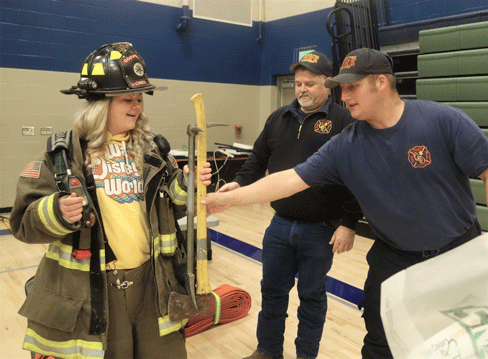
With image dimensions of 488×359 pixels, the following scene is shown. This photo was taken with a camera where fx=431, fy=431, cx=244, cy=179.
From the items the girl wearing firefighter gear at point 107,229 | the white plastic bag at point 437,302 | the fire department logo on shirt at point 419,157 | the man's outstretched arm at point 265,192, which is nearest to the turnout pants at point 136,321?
the girl wearing firefighter gear at point 107,229

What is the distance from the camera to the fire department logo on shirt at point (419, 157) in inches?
66.1

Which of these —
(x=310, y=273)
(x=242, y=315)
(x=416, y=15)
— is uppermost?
(x=416, y=15)

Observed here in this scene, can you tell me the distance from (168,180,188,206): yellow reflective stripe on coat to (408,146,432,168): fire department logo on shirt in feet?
3.05

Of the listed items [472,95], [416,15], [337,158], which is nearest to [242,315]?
[337,158]

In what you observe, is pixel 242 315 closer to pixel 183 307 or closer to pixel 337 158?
pixel 183 307

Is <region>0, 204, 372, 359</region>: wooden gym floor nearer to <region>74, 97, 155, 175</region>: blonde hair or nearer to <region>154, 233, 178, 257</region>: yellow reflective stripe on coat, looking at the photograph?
<region>154, 233, 178, 257</region>: yellow reflective stripe on coat

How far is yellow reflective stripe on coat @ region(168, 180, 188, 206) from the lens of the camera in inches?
72.4

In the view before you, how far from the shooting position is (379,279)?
6.19 feet

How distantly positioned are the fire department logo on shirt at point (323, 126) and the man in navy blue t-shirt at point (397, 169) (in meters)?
0.49

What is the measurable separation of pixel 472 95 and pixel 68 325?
4.30m

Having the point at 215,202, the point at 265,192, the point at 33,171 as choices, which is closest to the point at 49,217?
the point at 33,171

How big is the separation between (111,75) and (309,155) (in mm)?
1190

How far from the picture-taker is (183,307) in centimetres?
182

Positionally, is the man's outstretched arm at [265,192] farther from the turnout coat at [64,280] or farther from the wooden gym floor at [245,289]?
the wooden gym floor at [245,289]
